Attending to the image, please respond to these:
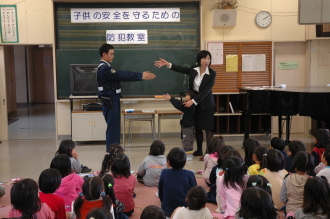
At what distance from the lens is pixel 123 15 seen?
7340 millimetres

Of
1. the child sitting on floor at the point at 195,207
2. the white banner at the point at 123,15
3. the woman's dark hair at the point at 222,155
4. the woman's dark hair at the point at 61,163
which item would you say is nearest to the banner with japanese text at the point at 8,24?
the white banner at the point at 123,15

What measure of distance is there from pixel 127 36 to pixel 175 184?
15.0 ft

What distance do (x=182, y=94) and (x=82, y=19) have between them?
2.25m

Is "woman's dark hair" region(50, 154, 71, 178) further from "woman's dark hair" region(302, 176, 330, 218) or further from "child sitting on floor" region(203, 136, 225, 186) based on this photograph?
"woman's dark hair" region(302, 176, 330, 218)

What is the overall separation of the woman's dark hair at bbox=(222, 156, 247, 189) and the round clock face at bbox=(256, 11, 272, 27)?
16.1ft

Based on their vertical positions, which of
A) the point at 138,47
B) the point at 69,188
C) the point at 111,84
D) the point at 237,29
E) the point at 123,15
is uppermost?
the point at 123,15

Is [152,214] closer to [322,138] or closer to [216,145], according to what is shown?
[216,145]

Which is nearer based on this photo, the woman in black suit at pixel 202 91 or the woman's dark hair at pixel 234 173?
the woman's dark hair at pixel 234 173

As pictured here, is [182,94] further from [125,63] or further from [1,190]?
[1,190]

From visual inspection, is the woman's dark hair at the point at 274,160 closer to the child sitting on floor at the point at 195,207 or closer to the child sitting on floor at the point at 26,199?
the child sitting on floor at the point at 195,207

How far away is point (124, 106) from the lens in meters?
7.59

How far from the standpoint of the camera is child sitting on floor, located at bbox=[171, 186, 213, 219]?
2582 millimetres

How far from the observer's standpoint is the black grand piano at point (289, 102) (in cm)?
542

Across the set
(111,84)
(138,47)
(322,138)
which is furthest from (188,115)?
(322,138)
